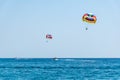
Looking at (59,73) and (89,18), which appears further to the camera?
(59,73)

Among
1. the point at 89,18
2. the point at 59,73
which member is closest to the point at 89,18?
the point at 89,18

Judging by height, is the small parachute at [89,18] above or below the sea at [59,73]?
above

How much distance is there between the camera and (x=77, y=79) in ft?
184

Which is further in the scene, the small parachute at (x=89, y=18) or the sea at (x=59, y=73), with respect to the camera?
the sea at (x=59, y=73)

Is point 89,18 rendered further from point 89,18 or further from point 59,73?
point 59,73

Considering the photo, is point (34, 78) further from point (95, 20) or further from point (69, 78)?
point (95, 20)

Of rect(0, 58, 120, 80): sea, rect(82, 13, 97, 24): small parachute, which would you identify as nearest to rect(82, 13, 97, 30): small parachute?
rect(82, 13, 97, 24): small parachute

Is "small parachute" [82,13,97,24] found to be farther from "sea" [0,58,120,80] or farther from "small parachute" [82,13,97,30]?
"sea" [0,58,120,80]

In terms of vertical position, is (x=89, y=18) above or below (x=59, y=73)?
above

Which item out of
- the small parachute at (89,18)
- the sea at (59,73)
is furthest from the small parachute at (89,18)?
the sea at (59,73)

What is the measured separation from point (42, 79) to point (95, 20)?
10687 mm

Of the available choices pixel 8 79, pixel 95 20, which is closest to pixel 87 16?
pixel 95 20

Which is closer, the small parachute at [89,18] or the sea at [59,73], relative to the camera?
the small parachute at [89,18]

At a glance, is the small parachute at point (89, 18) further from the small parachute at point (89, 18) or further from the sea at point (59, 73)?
the sea at point (59, 73)
